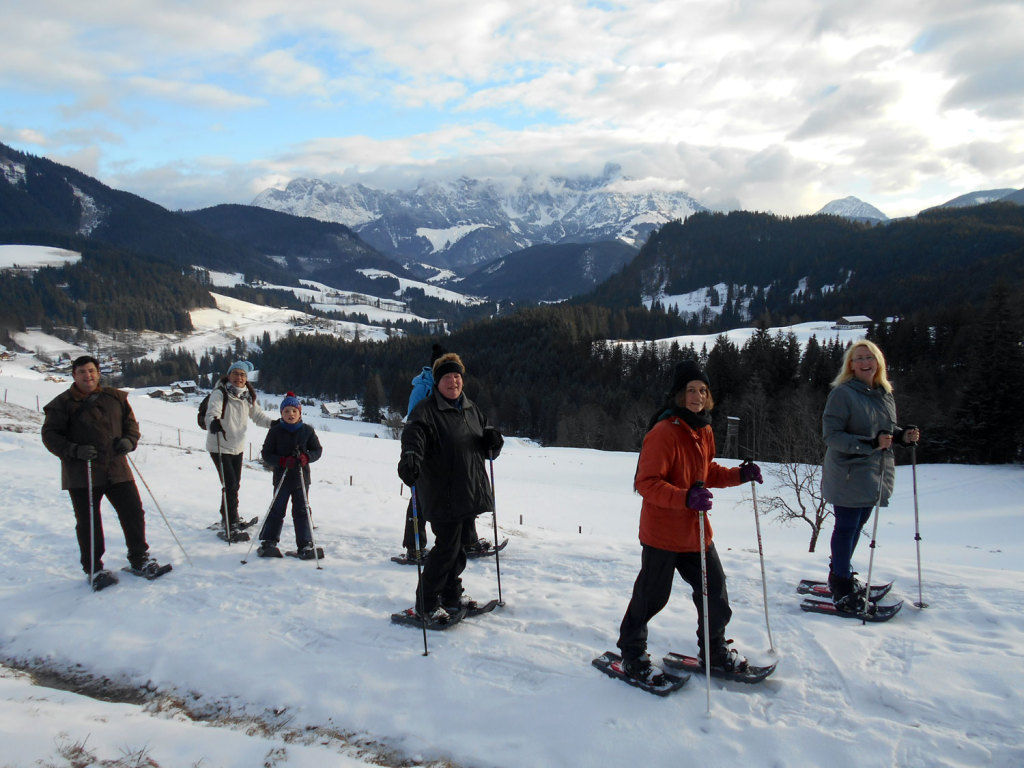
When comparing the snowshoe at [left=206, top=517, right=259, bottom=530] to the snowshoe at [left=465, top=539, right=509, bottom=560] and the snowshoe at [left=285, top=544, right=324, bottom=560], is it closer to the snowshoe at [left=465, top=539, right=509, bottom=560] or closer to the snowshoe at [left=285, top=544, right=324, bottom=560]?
the snowshoe at [left=285, top=544, right=324, bottom=560]

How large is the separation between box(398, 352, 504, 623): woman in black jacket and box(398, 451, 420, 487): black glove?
0.41 feet

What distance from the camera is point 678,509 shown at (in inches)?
172

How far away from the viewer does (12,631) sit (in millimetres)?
5598

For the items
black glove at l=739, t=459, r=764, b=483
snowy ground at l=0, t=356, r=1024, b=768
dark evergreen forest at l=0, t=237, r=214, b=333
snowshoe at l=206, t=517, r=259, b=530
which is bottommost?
snowy ground at l=0, t=356, r=1024, b=768

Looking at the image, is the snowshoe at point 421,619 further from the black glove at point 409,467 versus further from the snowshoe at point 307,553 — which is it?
the snowshoe at point 307,553

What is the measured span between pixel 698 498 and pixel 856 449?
2.59 meters

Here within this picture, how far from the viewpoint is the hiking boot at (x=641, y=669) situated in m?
4.51

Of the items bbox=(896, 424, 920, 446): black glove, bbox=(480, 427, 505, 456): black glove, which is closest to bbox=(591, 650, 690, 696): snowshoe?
bbox=(480, 427, 505, 456): black glove

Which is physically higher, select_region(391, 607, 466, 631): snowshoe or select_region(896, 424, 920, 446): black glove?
select_region(896, 424, 920, 446): black glove

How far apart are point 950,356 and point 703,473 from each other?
77792 mm

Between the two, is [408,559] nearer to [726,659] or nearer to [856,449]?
[726,659]

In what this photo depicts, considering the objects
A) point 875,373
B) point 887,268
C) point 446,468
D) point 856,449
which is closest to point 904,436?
point 856,449

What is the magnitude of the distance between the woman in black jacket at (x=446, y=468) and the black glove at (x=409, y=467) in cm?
13

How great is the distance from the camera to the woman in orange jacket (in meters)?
4.27
